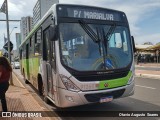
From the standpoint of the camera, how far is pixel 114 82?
27.1 feet

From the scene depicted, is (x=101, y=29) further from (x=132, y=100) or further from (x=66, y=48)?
(x=132, y=100)

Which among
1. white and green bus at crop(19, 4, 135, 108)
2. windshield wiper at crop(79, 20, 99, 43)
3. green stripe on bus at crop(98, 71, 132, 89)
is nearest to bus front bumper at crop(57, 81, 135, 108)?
white and green bus at crop(19, 4, 135, 108)

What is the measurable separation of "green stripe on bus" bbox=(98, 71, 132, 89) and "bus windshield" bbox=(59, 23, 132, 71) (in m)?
0.34

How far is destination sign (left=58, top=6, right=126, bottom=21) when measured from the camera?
822cm

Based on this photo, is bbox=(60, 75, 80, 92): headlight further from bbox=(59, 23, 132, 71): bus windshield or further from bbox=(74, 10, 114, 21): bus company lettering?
bbox=(74, 10, 114, 21): bus company lettering

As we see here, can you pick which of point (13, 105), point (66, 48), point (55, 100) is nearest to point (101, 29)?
point (66, 48)

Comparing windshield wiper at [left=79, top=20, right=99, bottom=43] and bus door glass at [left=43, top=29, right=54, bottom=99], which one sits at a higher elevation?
windshield wiper at [left=79, top=20, right=99, bottom=43]

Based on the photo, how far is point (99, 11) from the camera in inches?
342

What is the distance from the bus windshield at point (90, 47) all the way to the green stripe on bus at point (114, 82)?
1.11ft

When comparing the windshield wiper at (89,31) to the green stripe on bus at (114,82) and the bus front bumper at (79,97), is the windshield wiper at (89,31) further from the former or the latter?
the bus front bumper at (79,97)

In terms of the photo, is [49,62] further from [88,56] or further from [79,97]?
[79,97]

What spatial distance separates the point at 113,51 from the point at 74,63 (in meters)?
1.29

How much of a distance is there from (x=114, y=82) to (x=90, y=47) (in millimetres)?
1179

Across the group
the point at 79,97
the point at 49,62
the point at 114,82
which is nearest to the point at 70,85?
the point at 79,97
